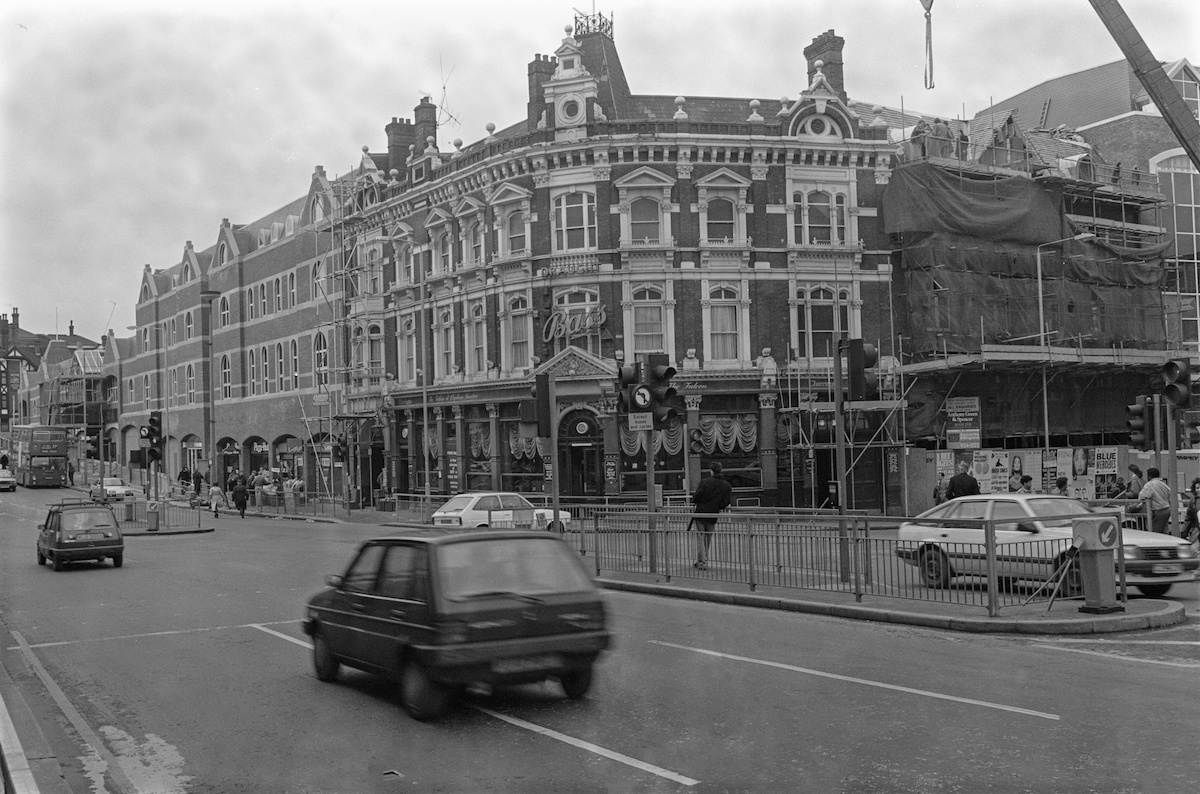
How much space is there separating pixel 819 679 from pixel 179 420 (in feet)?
231

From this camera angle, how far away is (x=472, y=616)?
9.30 metres

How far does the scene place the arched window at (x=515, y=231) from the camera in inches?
1614

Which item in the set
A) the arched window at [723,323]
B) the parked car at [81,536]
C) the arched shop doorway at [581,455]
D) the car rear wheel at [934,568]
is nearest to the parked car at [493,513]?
the arched shop doorway at [581,455]

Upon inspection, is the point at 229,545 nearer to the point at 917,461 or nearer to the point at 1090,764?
the point at 917,461

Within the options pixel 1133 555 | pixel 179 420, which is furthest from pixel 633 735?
pixel 179 420

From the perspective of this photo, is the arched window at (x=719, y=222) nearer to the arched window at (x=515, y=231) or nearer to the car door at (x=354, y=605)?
the arched window at (x=515, y=231)

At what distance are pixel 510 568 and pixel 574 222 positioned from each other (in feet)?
101

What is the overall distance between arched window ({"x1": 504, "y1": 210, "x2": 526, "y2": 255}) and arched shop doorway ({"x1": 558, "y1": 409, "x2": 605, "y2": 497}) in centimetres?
645

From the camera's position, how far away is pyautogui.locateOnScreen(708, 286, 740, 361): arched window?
129 feet

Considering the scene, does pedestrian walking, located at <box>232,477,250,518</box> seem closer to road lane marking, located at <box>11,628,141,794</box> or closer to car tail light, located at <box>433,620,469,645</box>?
road lane marking, located at <box>11,628,141,794</box>

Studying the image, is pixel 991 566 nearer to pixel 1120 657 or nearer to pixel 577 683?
pixel 1120 657

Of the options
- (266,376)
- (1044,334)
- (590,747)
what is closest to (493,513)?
(590,747)

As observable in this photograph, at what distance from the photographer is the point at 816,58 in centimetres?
4391

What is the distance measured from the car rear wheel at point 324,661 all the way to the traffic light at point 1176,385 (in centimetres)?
1456
